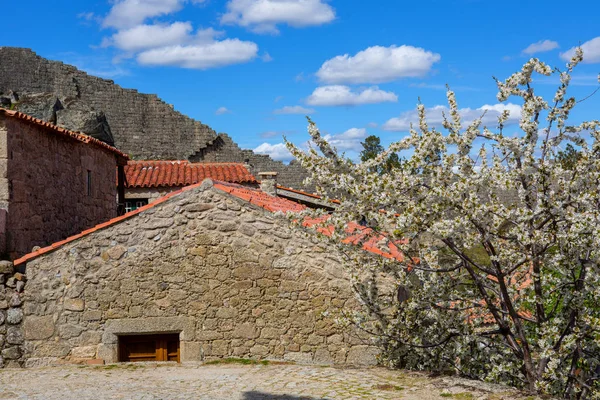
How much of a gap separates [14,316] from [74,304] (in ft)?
2.80

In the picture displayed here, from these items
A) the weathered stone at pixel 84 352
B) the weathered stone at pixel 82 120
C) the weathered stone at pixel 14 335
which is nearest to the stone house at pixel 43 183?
the weathered stone at pixel 14 335

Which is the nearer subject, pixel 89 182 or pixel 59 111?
pixel 89 182

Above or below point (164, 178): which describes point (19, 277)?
below

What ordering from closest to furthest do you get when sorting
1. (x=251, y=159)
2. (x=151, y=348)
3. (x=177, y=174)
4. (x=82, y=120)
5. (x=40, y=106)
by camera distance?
(x=151, y=348) < (x=177, y=174) < (x=40, y=106) < (x=82, y=120) < (x=251, y=159)

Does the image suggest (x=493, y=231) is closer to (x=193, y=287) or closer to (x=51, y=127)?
(x=193, y=287)

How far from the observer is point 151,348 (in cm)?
976

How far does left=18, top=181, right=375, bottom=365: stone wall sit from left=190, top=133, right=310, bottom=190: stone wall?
20.4m

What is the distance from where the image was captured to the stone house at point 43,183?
34.2 feet

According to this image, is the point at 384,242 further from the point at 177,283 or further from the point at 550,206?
the point at 177,283

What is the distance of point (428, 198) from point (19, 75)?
2970 centimetres

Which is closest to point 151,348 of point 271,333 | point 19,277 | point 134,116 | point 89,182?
point 271,333

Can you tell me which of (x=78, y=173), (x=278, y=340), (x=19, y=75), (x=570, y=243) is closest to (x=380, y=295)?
(x=278, y=340)

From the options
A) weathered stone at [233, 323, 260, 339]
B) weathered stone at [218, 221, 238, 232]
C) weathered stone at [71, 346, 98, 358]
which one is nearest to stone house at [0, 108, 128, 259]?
weathered stone at [71, 346, 98, 358]

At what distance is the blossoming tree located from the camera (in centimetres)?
645
